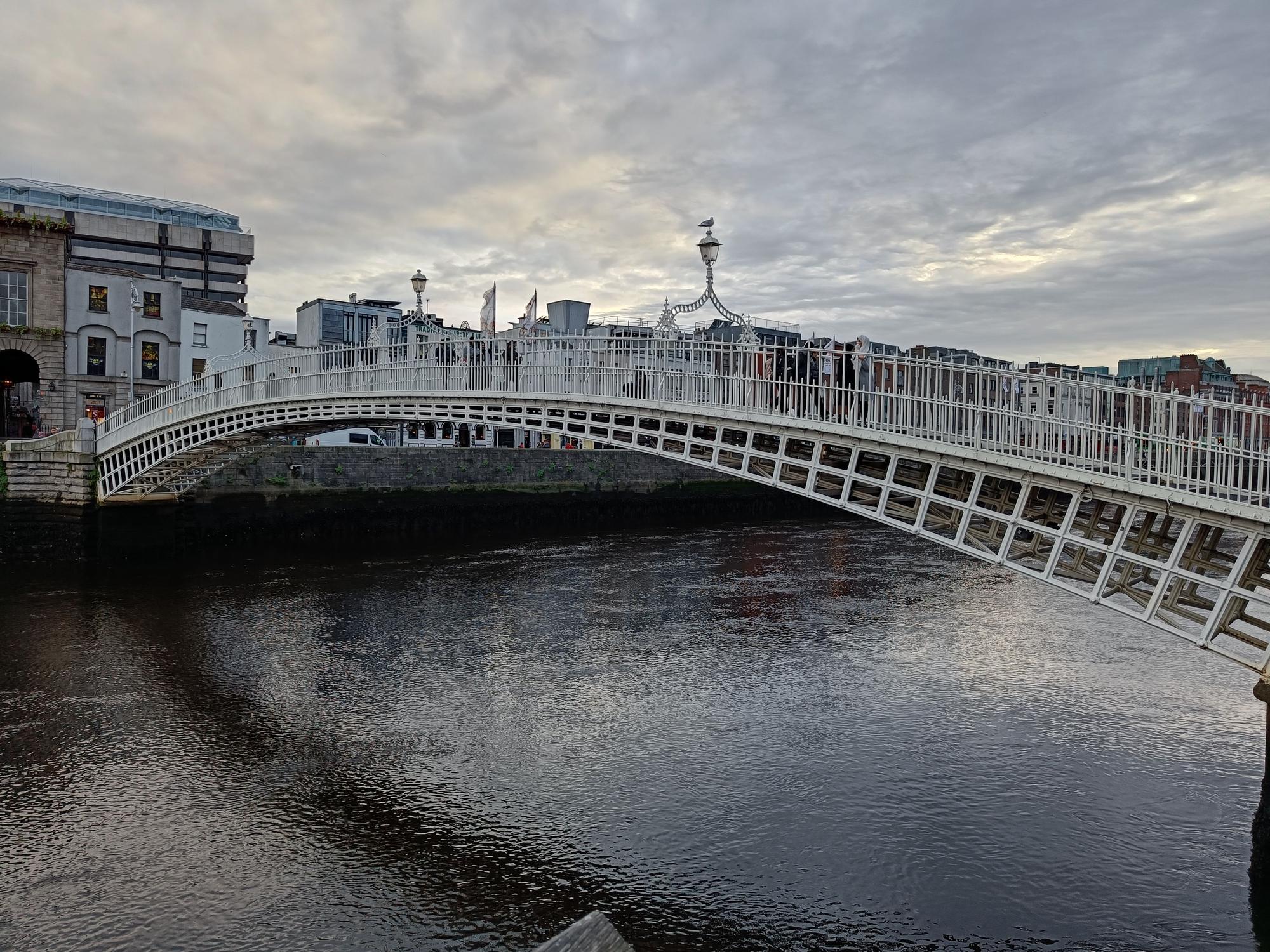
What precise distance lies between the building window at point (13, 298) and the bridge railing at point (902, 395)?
71.9 feet

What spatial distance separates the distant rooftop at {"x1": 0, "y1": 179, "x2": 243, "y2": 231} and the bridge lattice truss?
2492 inches

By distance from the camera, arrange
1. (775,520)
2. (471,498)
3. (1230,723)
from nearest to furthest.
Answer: (1230,723) < (471,498) < (775,520)

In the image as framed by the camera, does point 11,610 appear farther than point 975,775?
Yes

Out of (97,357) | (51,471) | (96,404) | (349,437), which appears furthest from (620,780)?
(97,357)

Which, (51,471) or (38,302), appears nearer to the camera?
(51,471)

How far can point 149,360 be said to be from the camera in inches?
1483

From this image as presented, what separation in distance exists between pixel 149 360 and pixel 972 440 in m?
37.3

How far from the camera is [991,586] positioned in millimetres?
21984

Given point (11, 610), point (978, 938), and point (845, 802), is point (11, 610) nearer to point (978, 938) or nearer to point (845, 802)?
point (845, 802)

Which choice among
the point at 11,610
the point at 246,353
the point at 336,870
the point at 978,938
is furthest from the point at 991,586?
the point at 11,610

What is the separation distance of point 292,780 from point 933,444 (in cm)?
799

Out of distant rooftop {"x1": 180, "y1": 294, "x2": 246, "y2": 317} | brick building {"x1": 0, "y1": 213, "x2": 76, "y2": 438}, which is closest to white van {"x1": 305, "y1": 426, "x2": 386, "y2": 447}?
distant rooftop {"x1": 180, "y1": 294, "x2": 246, "y2": 317}

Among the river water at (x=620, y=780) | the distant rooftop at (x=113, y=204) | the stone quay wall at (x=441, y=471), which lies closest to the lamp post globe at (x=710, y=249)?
the river water at (x=620, y=780)

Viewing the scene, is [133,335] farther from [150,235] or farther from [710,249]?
[150,235]
